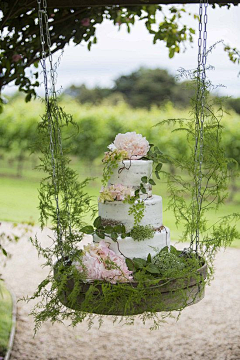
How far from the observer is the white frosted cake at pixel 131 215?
1853mm

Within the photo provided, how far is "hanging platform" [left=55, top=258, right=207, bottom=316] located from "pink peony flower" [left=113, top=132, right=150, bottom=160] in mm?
509

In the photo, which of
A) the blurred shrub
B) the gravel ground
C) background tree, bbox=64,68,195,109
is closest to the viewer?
the gravel ground

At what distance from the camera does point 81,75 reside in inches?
511

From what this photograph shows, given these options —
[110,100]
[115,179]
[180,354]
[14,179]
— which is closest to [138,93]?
[110,100]

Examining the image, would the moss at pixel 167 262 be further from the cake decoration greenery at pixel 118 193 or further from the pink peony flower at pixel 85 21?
the pink peony flower at pixel 85 21

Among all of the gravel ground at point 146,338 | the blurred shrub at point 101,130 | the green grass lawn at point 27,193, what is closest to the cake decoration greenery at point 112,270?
the gravel ground at point 146,338

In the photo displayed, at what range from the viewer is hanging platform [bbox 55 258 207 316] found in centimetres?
163

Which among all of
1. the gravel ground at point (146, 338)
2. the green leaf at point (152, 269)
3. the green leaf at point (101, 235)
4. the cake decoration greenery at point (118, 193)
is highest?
the cake decoration greenery at point (118, 193)

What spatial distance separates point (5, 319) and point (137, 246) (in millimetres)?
2531

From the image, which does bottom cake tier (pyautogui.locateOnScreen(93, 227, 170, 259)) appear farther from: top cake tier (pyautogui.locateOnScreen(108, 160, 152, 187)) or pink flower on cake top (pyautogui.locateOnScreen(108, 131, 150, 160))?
pink flower on cake top (pyautogui.locateOnScreen(108, 131, 150, 160))

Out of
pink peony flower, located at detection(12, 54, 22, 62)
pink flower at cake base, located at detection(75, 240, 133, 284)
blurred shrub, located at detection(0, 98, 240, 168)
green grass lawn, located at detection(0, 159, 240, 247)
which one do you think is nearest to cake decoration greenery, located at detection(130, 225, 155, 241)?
pink flower at cake base, located at detection(75, 240, 133, 284)

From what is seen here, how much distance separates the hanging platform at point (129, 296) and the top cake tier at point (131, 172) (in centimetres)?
41

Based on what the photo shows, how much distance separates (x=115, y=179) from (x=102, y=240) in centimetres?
25

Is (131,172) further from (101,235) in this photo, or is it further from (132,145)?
(101,235)
